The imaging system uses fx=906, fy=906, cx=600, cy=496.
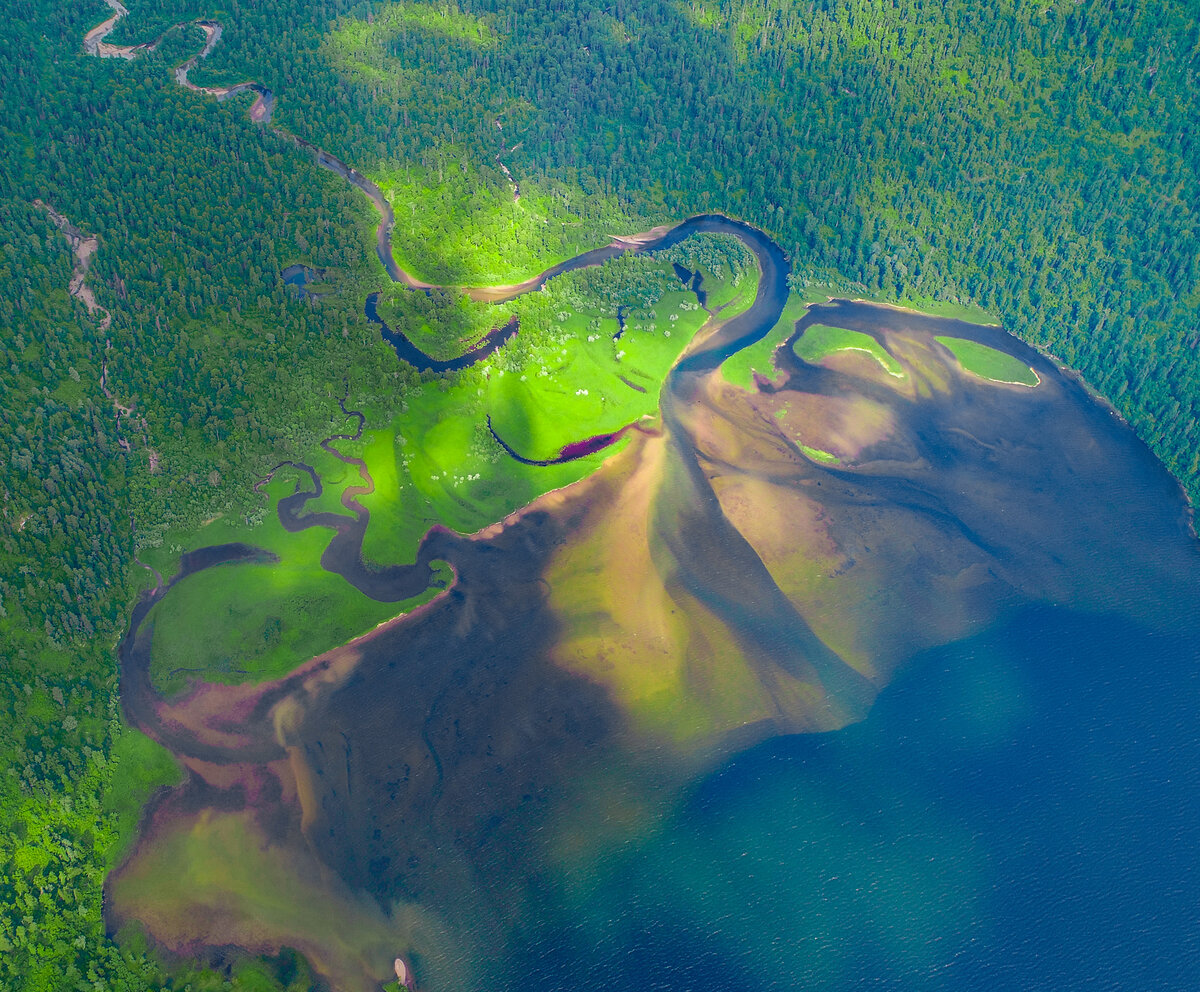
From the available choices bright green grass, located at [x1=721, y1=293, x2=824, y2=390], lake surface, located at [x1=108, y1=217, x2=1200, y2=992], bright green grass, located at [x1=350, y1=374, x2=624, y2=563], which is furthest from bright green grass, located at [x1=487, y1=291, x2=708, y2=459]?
bright green grass, located at [x1=721, y1=293, x2=824, y2=390]

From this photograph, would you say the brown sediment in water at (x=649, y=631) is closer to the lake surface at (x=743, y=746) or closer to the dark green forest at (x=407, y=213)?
the lake surface at (x=743, y=746)

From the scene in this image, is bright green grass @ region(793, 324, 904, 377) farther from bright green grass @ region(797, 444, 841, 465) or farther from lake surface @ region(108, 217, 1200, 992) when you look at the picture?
bright green grass @ region(797, 444, 841, 465)

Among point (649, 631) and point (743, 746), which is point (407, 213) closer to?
point (649, 631)

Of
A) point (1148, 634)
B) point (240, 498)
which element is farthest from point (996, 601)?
point (240, 498)

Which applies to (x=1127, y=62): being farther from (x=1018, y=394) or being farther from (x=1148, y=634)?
(x=1148, y=634)

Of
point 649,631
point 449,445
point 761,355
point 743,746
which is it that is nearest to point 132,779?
point 449,445
